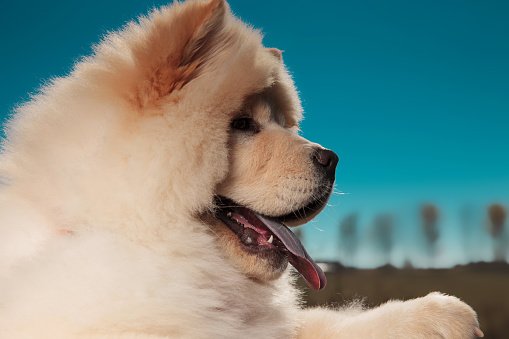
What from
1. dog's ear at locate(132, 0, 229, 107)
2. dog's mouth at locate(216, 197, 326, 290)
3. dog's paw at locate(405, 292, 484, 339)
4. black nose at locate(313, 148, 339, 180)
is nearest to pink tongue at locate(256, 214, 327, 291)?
dog's mouth at locate(216, 197, 326, 290)

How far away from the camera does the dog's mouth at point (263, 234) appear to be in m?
2.40

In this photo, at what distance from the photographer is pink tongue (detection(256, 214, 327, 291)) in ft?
8.07

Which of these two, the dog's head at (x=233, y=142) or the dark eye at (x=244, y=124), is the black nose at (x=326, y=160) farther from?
the dark eye at (x=244, y=124)

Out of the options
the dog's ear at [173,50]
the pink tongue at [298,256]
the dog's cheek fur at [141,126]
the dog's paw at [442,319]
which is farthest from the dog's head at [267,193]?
the dog's paw at [442,319]

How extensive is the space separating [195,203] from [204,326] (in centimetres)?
56

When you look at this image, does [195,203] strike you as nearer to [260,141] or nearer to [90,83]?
[260,141]

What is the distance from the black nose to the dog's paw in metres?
0.85

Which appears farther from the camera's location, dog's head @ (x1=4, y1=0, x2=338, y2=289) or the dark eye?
the dark eye

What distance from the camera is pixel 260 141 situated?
8.14 feet

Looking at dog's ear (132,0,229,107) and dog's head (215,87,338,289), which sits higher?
dog's ear (132,0,229,107)

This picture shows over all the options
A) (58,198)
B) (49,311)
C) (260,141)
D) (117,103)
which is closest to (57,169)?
(58,198)

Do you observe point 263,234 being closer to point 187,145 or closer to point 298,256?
point 298,256

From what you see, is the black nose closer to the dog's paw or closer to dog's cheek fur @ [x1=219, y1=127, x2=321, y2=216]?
dog's cheek fur @ [x1=219, y1=127, x2=321, y2=216]

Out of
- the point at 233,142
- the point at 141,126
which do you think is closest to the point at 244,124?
the point at 233,142
